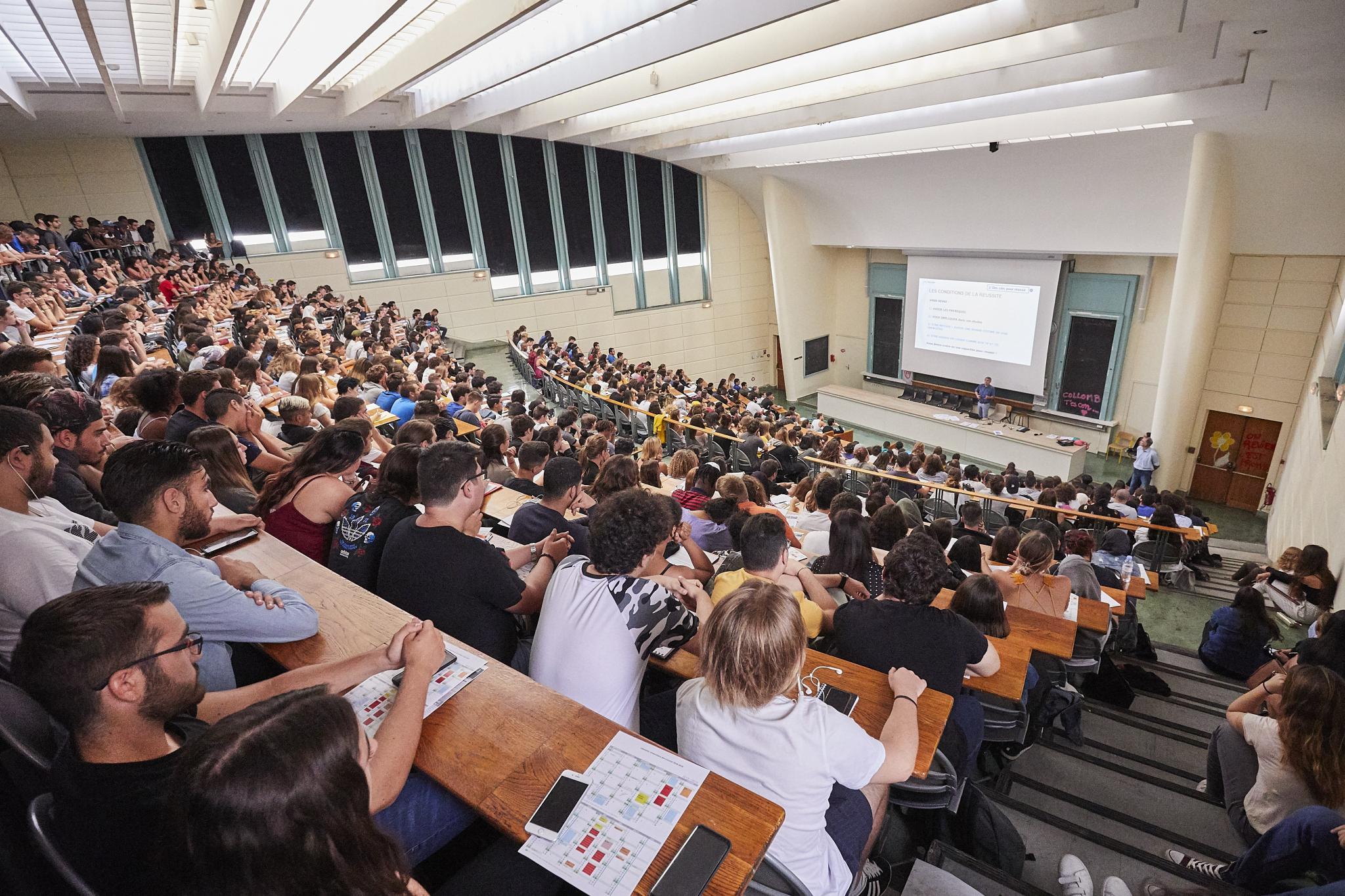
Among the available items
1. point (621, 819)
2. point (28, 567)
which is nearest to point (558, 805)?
point (621, 819)

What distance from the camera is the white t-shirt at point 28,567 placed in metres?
1.66

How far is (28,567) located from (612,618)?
157 centimetres

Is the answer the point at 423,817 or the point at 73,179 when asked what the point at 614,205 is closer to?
the point at 73,179

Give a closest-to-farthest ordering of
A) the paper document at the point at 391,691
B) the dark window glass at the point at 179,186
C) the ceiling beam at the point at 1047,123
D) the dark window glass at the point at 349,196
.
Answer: the paper document at the point at 391,691 → the ceiling beam at the point at 1047,123 → the dark window glass at the point at 179,186 → the dark window glass at the point at 349,196

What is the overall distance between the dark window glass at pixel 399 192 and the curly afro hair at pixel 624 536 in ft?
45.2

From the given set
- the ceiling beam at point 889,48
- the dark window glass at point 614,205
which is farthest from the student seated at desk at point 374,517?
the dark window glass at point 614,205

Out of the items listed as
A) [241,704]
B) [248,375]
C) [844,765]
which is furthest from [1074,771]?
[248,375]

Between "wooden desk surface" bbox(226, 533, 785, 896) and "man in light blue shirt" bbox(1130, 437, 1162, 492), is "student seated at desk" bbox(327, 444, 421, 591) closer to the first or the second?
"wooden desk surface" bbox(226, 533, 785, 896)

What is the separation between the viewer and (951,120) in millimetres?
8891

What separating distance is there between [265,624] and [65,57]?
29.7ft

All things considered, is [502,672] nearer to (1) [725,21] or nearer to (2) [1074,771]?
(2) [1074,771]

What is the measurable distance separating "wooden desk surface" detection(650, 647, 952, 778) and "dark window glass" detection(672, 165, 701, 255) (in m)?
15.9

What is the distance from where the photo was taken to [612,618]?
177 cm

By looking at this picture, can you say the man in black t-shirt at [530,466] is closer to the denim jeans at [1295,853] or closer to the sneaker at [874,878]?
the sneaker at [874,878]
